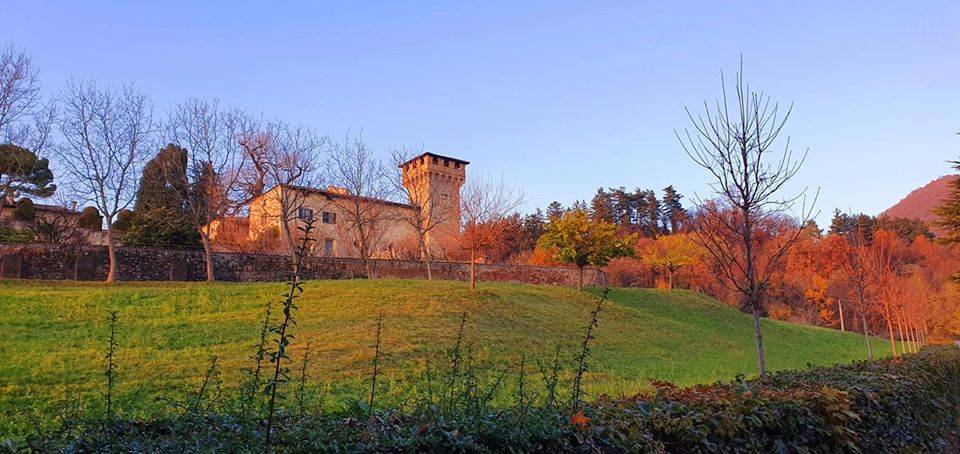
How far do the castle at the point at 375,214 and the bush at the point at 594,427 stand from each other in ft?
81.2

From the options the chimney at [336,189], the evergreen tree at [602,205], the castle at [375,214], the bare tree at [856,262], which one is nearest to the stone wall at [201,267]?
the castle at [375,214]

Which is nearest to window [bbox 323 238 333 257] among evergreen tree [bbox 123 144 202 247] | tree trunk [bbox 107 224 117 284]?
evergreen tree [bbox 123 144 202 247]

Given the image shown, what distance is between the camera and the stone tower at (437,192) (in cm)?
3419

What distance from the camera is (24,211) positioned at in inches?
1268

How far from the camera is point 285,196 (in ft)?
96.6

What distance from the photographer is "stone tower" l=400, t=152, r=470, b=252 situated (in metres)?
34.2

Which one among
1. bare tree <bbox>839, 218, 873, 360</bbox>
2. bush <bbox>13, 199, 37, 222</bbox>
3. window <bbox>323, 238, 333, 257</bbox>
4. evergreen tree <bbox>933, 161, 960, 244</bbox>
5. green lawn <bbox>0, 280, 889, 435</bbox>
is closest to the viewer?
green lawn <bbox>0, 280, 889, 435</bbox>

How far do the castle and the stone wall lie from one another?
2.25m

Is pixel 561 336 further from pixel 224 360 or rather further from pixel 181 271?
pixel 181 271

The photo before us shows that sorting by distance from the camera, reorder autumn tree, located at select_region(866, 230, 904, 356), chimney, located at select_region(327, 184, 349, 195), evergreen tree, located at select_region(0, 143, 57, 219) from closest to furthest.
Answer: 1. autumn tree, located at select_region(866, 230, 904, 356)
2. evergreen tree, located at select_region(0, 143, 57, 219)
3. chimney, located at select_region(327, 184, 349, 195)

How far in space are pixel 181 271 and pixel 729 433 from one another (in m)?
27.1

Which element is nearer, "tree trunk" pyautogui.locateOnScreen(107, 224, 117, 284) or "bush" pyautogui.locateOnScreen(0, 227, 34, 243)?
"tree trunk" pyautogui.locateOnScreen(107, 224, 117, 284)

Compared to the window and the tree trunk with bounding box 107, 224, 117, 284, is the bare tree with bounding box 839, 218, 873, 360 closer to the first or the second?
the tree trunk with bounding box 107, 224, 117, 284

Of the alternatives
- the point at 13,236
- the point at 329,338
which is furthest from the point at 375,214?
the point at 329,338
